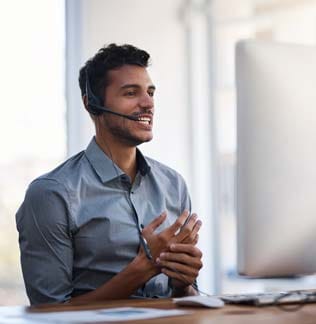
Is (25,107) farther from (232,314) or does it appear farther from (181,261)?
(232,314)

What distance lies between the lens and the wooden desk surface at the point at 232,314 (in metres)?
1.32

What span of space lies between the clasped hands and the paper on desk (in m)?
0.34

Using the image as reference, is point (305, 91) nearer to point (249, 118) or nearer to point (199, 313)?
point (249, 118)

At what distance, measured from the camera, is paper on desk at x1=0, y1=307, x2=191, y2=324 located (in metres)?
1.32

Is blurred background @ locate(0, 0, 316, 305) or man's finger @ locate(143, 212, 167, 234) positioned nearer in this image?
man's finger @ locate(143, 212, 167, 234)

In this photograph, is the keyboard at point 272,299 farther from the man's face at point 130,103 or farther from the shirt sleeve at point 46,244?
the man's face at point 130,103

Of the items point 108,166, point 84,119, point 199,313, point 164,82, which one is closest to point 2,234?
point 84,119

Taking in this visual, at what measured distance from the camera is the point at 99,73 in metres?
2.25

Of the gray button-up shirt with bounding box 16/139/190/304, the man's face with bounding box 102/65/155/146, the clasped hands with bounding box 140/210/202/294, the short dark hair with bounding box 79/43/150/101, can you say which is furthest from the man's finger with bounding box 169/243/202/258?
the short dark hair with bounding box 79/43/150/101

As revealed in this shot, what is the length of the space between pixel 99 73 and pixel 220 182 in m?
1.73

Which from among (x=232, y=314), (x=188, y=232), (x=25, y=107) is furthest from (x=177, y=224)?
(x=25, y=107)

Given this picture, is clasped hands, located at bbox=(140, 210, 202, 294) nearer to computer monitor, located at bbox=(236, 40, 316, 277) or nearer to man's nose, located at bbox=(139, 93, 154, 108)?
computer monitor, located at bbox=(236, 40, 316, 277)

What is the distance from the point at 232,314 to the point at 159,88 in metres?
2.34

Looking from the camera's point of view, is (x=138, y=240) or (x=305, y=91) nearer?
(x=305, y=91)
